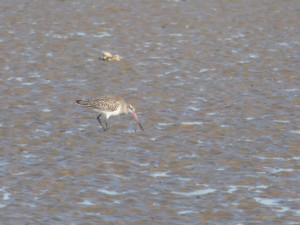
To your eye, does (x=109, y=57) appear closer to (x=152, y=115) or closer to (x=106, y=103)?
(x=152, y=115)

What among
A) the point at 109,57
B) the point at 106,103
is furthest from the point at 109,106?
the point at 109,57

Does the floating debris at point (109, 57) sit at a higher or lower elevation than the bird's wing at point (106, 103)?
lower

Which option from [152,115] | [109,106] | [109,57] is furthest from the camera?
[109,57]

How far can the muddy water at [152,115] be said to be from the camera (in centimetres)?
1338

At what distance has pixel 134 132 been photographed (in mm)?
17781

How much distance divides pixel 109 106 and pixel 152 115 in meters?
1.38

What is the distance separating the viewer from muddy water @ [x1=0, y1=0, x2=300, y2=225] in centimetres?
1338

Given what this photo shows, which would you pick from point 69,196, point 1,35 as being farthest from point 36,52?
point 69,196

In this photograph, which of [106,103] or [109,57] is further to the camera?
[109,57]

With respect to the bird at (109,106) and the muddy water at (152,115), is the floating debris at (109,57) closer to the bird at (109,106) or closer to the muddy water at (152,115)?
the muddy water at (152,115)

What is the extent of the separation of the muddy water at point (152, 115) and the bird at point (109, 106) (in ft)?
1.09

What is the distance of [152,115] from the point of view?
19.1 metres

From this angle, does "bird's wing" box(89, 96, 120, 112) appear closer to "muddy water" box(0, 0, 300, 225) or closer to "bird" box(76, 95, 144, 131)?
"bird" box(76, 95, 144, 131)

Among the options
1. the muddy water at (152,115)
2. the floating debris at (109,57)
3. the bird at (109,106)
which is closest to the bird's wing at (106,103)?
the bird at (109,106)
